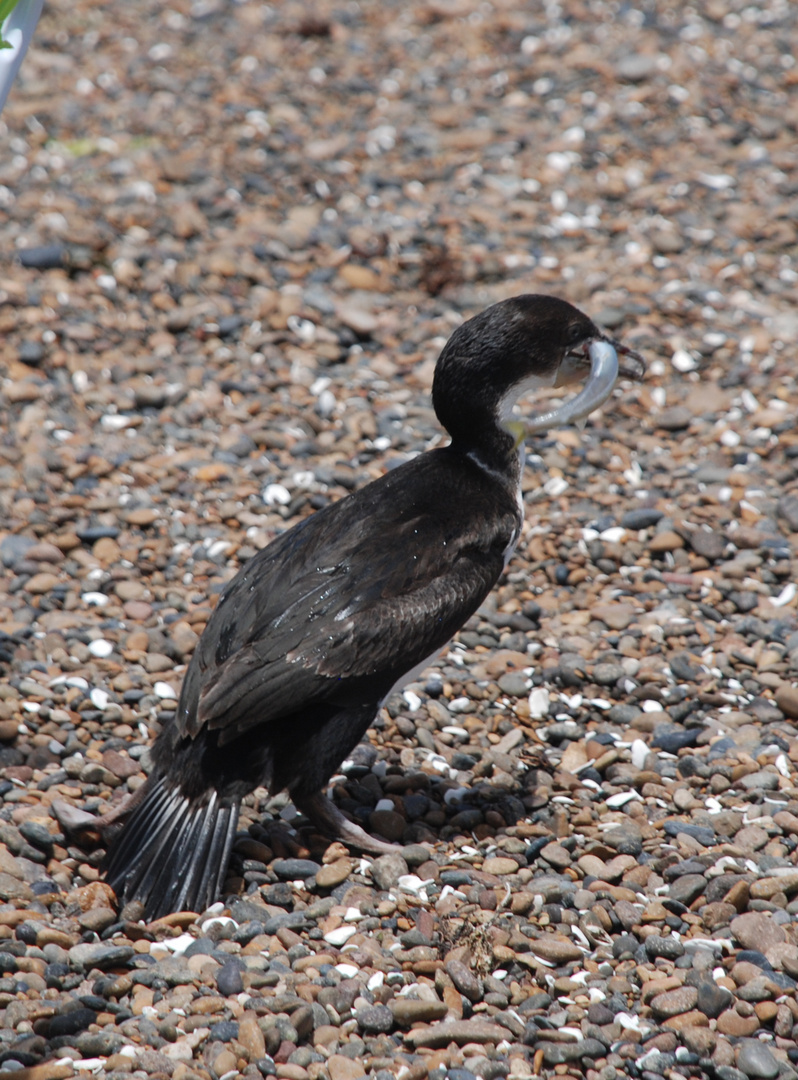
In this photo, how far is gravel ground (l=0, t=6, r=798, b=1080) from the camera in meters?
3.38

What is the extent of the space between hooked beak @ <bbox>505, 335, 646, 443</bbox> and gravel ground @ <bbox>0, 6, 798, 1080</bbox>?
0.97m

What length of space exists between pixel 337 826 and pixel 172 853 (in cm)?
54

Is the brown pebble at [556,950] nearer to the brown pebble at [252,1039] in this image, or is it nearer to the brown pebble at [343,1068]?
the brown pebble at [343,1068]

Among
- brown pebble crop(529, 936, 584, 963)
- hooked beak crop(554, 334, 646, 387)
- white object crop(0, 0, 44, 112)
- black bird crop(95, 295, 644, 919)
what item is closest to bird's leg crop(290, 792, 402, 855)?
black bird crop(95, 295, 644, 919)

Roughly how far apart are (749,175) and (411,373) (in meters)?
3.07

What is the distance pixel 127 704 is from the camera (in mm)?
4770

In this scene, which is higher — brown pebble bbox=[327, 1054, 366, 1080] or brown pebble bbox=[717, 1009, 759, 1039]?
brown pebble bbox=[327, 1054, 366, 1080]

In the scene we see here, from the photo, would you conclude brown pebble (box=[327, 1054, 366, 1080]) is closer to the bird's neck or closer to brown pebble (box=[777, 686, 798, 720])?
the bird's neck

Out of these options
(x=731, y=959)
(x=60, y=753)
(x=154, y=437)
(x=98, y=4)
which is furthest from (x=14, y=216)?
(x=731, y=959)

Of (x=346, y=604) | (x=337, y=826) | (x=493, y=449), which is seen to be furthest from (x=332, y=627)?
(x=493, y=449)

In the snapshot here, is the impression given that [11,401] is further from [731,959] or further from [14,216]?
[731,959]

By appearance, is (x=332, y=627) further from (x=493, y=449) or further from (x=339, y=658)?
(x=493, y=449)

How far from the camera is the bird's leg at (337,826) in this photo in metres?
4.01

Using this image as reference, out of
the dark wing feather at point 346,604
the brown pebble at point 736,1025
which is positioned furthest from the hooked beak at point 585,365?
the brown pebble at point 736,1025
